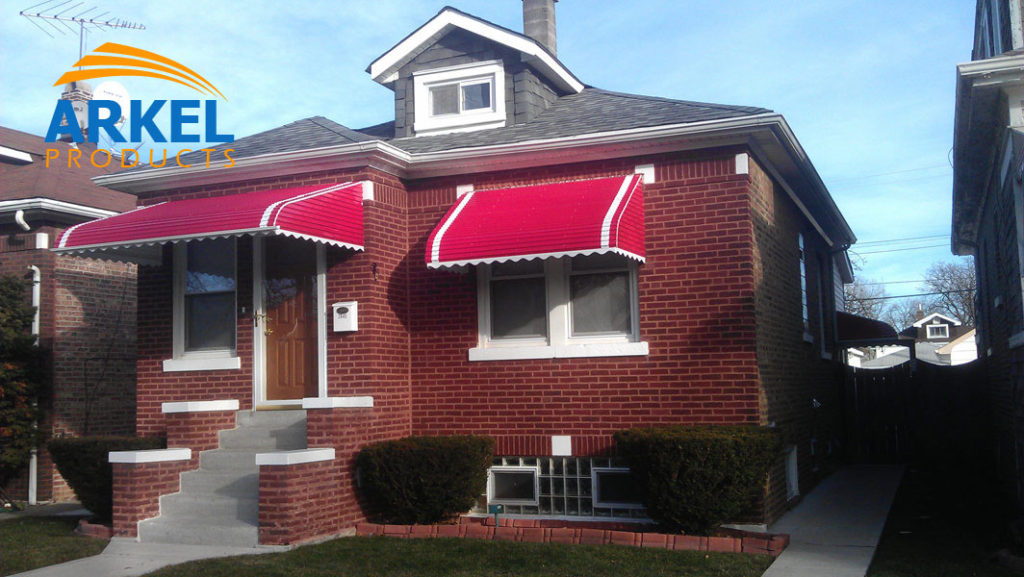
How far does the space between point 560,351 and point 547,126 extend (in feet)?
10.1

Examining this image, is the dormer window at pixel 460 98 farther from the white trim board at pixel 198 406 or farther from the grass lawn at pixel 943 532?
the grass lawn at pixel 943 532

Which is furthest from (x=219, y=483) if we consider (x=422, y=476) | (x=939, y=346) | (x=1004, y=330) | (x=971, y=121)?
(x=939, y=346)

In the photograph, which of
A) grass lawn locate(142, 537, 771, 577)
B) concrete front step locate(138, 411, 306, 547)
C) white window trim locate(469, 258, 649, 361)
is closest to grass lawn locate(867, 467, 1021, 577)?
grass lawn locate(142, 537, 771, 577)

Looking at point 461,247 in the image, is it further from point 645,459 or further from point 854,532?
point 854,532

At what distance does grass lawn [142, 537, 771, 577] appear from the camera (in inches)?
311

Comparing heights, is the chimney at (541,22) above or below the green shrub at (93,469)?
above

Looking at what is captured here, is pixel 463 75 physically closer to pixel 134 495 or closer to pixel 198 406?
pixel 198 406

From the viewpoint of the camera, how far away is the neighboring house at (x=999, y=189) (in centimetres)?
866

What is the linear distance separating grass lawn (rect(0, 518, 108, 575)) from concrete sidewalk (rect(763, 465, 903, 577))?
679 cm

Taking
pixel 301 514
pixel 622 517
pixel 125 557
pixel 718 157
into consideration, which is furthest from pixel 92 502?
pixel 718 157

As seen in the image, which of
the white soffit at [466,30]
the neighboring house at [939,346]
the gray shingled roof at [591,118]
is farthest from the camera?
the neighboring house at [939,346]

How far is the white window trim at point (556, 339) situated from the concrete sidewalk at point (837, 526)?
2659 millimetres

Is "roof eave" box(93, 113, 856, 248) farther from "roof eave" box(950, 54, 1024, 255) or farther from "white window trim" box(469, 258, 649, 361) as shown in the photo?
"roof eave" box(950, 54, 1024, 255)

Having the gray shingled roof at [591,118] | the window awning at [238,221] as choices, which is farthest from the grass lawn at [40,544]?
the gray shingled roof at [591,118]
